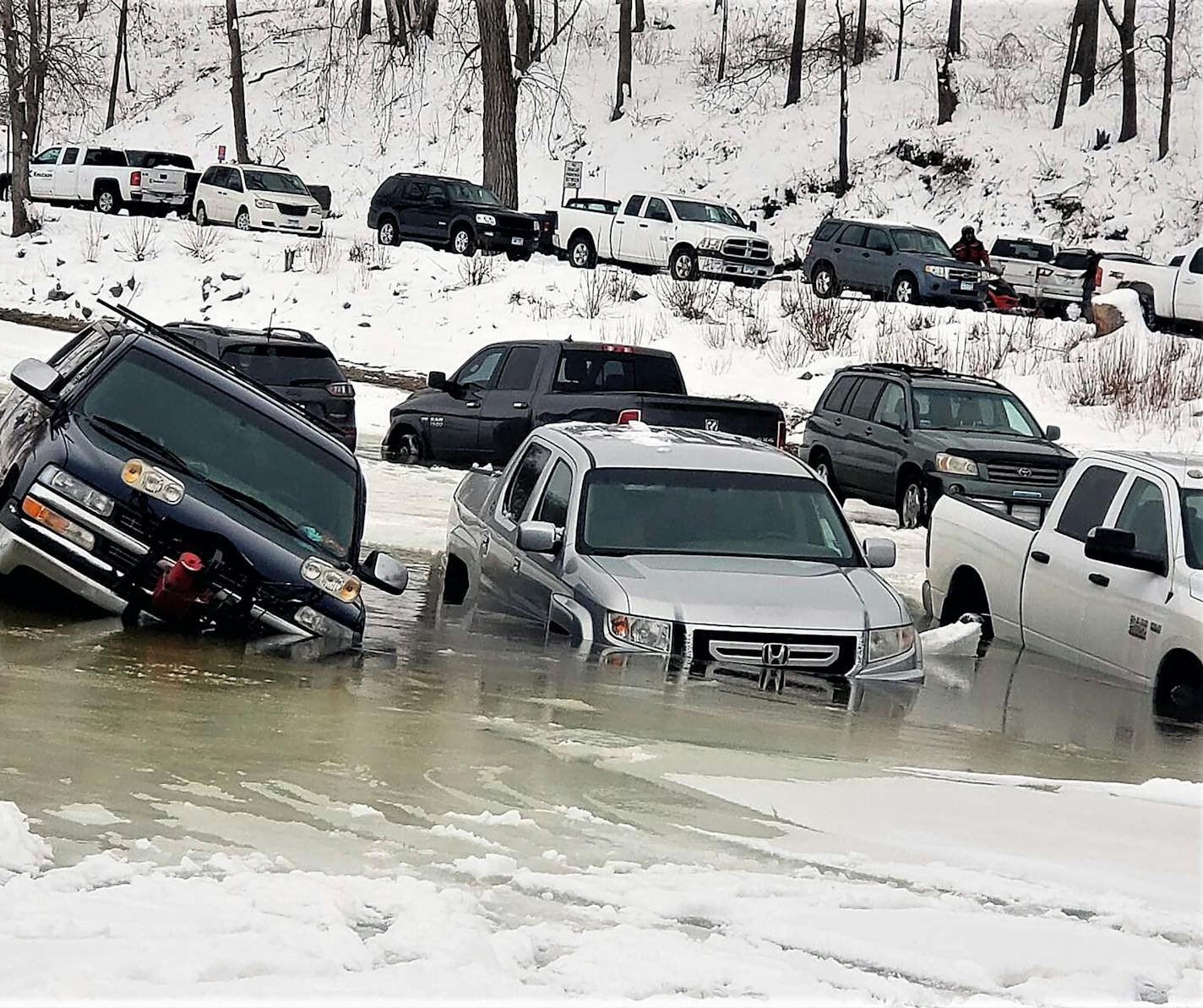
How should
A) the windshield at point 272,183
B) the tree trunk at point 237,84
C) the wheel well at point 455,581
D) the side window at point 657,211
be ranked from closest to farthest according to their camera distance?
the wheel well at point 455,581
the side window at point 657,211
the windshield at point 272,183
the tree trunk at point 237,84

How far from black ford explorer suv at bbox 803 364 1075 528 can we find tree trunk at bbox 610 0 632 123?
4484 cm

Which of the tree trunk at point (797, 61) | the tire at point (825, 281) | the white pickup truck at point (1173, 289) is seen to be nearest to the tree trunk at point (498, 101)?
the tire at point (825, 281)

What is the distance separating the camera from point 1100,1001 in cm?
440

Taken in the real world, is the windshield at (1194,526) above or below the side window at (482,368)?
below

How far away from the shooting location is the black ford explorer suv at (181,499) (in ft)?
29.4

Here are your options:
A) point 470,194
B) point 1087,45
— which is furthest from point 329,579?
point 1087,45

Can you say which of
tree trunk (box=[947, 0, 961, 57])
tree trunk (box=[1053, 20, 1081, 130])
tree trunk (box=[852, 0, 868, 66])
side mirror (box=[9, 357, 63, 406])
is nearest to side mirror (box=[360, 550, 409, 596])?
side mirror (box=[9, 357, 63, 406])

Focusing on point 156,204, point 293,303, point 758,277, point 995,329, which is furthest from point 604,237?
point 156,204

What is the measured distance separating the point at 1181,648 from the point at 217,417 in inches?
206

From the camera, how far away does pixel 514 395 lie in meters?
19.2

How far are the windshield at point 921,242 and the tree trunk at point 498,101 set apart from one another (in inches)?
362

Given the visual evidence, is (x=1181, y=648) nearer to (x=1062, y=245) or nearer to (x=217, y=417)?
(x=217, y=417)

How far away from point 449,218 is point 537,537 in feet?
94.6

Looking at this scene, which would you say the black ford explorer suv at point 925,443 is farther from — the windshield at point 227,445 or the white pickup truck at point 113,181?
the white pickup truck at point 113,181
